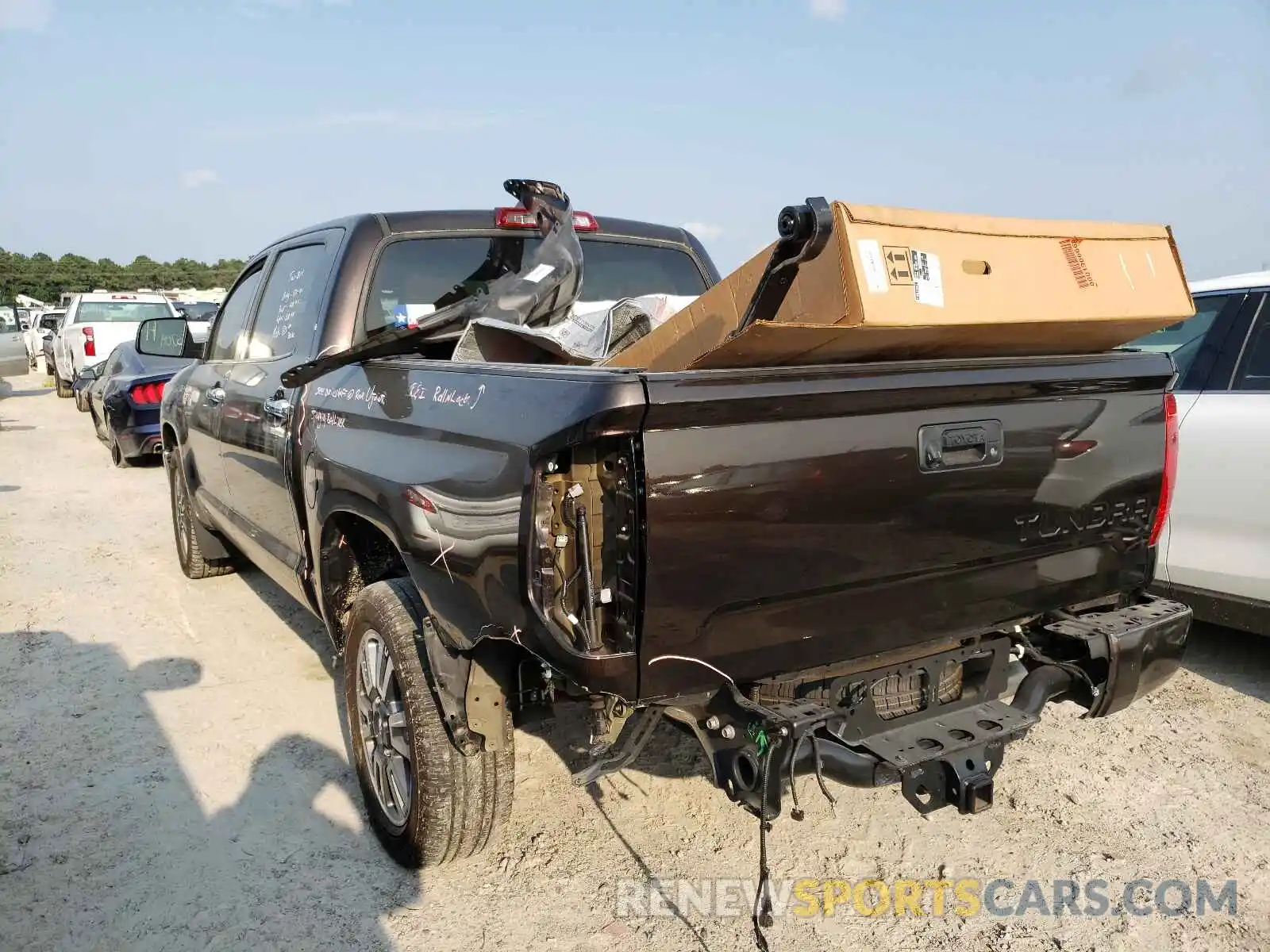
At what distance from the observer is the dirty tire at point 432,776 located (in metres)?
2.58

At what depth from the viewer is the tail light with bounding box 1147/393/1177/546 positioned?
2.74 metres

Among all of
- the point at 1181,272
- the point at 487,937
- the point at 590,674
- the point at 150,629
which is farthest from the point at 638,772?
the point at 150,629

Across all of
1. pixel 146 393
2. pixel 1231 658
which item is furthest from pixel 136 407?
pixel 1231 658

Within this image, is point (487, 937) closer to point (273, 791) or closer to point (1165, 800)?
point (273, 791)

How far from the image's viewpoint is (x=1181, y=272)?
8.35 feet

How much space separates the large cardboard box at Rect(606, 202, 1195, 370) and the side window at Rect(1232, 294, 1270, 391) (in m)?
1.86

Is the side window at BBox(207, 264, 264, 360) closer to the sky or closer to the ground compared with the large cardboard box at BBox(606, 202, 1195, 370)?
closer to the ground

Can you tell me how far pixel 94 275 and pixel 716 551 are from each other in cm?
7135

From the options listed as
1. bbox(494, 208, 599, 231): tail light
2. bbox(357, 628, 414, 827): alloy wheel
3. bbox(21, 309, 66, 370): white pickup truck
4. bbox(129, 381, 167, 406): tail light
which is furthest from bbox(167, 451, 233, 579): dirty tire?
bbox(21, 309, 66, 370): white pickup truck

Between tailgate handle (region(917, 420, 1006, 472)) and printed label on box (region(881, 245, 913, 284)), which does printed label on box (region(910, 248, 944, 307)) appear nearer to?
printed label on box (region(881, 245, 913, 284))

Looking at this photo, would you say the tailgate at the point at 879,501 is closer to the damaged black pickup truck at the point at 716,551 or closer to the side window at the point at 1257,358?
the damaged black pickup truck at the point at 716,551

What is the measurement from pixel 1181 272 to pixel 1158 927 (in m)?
1.87

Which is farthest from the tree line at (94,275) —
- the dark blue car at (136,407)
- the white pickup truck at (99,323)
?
the dark blue car at (136,407)

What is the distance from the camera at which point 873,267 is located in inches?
77.2
